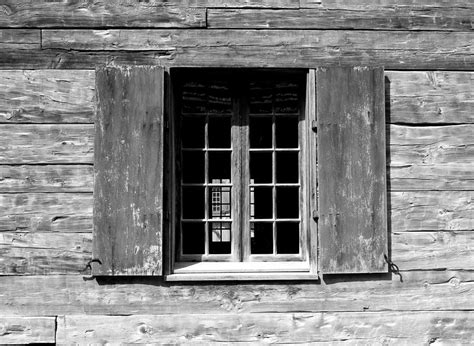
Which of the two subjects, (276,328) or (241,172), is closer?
(276,328)

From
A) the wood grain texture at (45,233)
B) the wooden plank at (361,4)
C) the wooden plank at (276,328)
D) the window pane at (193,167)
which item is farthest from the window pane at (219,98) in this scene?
the wooden plank at (276,328)

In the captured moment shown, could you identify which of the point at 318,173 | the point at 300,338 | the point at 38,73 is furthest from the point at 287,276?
the point at 38,73

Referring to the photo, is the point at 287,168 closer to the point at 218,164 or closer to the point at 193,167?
the point at 218,164

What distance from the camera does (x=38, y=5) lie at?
4305 mm

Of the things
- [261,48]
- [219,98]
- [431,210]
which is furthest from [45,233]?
[431,210]

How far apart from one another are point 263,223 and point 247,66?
1191 mm

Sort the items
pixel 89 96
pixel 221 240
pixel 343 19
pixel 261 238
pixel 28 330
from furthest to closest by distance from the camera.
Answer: pixel 221 240, pixel 261 238, pixel 343 19, pixel 89 96, pixel 28 330

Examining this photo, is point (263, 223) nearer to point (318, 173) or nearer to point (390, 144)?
point (318, 173)

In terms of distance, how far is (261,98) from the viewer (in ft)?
14.9

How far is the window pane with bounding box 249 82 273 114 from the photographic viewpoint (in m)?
4.52

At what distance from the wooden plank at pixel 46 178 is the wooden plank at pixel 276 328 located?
3.05 ft

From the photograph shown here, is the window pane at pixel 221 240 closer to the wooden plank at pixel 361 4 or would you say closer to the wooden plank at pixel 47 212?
the wooden plank at pixel 47 212

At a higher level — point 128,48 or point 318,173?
point 128,48

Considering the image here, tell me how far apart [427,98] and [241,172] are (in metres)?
1.48
